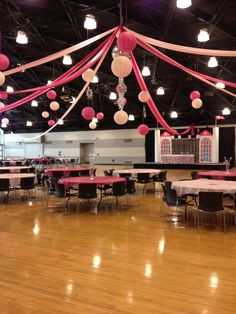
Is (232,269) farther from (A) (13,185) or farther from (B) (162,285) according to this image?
(A) (13,185)

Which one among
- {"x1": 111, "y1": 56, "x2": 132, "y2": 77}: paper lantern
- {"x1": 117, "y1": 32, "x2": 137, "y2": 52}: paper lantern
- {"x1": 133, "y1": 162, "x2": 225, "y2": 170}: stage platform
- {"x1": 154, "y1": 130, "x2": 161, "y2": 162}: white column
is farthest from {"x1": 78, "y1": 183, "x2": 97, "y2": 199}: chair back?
{"x1": 154, "y1": 130, "x2": 161, "y2": 162}: white column

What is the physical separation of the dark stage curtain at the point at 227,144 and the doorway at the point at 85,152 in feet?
34.3

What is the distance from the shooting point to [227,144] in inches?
773

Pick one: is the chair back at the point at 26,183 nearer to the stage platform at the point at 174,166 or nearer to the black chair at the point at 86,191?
the black chair at the point at 86,191

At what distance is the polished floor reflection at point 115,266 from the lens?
2.88 m

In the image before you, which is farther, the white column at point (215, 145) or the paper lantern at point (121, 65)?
the white column at point (215, 145)

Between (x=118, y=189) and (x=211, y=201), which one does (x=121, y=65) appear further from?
(x=118, y=189)

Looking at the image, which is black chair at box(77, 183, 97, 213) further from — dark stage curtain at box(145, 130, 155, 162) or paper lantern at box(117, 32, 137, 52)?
dark stage curtain at box(145, 130, 155, 162)

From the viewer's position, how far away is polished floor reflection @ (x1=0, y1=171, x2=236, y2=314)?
288 centimetres

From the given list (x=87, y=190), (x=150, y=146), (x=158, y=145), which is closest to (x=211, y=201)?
(x=87, y=190)

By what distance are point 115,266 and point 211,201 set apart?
2334 millimetres

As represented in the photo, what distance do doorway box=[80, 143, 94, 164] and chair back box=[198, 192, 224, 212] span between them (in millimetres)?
20385

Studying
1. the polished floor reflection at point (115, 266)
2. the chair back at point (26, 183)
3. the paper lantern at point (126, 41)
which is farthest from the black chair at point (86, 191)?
the paper lantern at point (126, 41)

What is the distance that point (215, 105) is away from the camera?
60.2 ft
